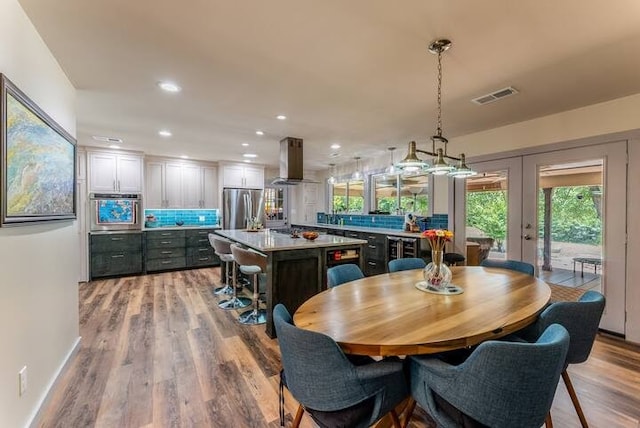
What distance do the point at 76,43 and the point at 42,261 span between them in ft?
4.98

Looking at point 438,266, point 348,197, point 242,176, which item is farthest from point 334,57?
point 242,176

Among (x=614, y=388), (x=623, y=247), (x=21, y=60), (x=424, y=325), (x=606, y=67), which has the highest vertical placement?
(x=606, y=67)

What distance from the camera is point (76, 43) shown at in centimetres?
201

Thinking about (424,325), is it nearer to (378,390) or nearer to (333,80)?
(378,390)

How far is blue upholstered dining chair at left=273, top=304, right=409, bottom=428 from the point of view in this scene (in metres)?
1.19

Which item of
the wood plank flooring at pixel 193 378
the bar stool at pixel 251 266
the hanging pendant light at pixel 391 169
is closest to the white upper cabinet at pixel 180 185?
the wood plank flooring at pixel 193 378

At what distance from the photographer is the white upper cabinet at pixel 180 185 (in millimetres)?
6113

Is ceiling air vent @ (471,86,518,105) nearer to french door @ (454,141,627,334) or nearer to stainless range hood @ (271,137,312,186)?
french door @ (454,141,627,334)

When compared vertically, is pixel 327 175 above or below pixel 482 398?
above

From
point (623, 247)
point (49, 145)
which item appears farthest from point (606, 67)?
point (49, 145)

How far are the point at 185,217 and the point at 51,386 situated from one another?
196 inches

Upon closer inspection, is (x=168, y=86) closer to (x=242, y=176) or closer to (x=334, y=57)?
(x=334, y=57)

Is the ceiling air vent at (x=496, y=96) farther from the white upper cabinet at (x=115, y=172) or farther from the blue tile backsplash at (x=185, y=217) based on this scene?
the white upper cabinet at (x=115, y=172)

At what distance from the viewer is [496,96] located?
2861 millimetres
